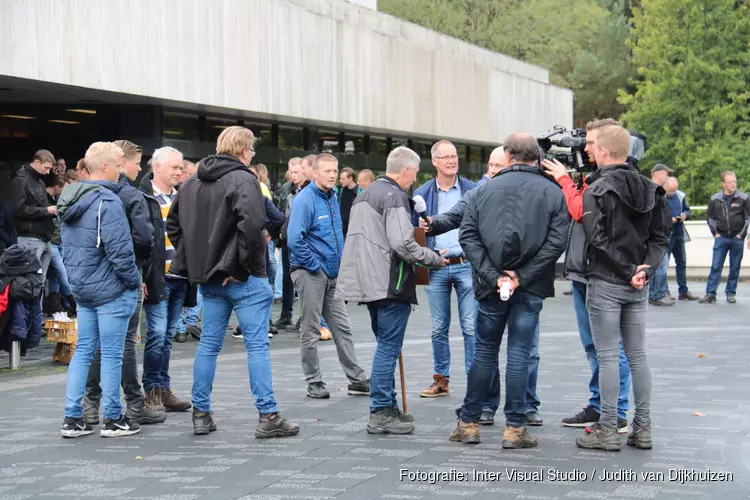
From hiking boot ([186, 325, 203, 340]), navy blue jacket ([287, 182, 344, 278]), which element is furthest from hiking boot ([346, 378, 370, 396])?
hiking boot ([186, 325, 203, 340])

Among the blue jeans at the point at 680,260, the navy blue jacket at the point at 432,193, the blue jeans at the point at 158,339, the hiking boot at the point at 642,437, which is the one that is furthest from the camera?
the blue jeans at the point at 680,260

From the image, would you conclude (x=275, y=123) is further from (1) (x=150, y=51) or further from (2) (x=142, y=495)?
(2) (x=142, y=495)

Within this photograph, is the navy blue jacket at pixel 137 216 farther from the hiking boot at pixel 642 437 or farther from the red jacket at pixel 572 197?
the hiking boot at pixel 642 437

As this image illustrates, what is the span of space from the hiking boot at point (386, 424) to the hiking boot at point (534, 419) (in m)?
0.85

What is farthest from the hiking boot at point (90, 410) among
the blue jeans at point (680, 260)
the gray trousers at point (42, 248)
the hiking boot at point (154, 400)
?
the blue jeans at point (680, 260)

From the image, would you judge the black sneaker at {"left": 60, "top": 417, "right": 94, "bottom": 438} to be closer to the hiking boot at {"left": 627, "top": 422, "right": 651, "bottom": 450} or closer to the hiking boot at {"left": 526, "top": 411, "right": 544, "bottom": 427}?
the hiking boot at {"left": 526, "top": 411, "right": 544, "bottom": 427}

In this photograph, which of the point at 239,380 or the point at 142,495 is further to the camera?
the point at 239,380

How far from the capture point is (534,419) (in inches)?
316

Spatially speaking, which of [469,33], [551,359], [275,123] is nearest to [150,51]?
[275,123]

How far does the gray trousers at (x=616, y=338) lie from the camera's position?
7230mm

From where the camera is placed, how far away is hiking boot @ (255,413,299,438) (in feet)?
24.9

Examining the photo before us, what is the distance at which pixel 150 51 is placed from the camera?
1466cm

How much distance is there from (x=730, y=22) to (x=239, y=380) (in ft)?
A: 119

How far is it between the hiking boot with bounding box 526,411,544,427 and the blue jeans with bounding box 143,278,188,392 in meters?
2.68
